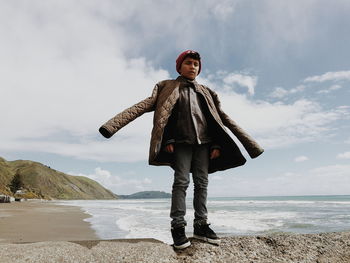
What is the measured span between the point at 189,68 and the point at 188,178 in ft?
4.32

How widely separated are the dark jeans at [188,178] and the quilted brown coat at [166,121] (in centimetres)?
19

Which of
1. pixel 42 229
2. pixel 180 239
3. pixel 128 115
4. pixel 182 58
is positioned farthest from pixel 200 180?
pixel 42 229

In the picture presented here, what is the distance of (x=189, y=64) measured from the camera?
11.5 ft

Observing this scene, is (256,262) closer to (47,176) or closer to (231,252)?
(231,252)

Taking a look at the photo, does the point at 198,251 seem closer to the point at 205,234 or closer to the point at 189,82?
the point at 205,234

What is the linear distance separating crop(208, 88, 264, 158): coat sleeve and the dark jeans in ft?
1.46

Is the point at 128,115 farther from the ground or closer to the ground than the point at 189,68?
closer to the ground

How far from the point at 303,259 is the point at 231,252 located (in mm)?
738

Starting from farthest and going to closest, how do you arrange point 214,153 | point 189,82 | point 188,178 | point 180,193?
point 189,82 < point 214,153 < point 188,178 < point 180,193

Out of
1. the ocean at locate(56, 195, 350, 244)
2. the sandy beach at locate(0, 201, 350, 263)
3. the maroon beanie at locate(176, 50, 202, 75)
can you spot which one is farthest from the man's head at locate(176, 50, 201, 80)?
the ocean at locate(56, 195, 350, 244)

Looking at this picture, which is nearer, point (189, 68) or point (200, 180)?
point (200, 180)

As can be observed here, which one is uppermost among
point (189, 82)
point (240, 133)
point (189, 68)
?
point (189, 68)

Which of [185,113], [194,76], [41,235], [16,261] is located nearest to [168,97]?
[185,113]

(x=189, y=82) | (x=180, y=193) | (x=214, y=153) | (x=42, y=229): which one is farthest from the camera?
(x=42, y=229)
